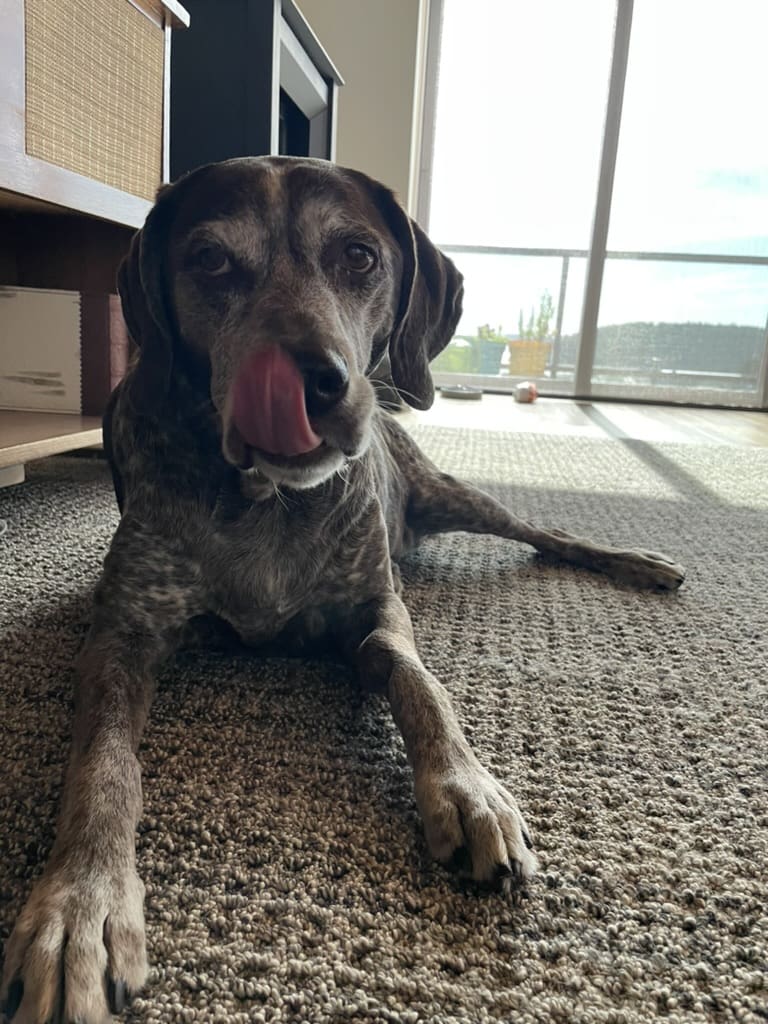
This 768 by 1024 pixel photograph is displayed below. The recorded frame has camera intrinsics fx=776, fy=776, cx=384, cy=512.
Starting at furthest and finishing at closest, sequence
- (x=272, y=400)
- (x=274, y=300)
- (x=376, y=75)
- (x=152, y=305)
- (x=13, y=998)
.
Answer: (x=376, y=75), (x=152, y=305), (x=274, y=300), (x=272, y=400), (x=13, y=998)

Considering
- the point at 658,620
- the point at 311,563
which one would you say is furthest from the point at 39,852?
the point at 658,620

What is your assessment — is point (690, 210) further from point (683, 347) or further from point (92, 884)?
point (92, 884)

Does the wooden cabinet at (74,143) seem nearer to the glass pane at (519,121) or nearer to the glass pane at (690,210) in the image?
the glass pane at (519,121)

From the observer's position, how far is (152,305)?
1.15 meters

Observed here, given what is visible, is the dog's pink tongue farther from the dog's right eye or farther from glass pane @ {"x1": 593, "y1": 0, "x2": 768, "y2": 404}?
glass pane @ {"x1": 593, "y1": 0, "x2": 768, "y2": 404}

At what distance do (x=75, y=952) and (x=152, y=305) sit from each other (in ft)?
2.81

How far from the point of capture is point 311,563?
1.20 metres

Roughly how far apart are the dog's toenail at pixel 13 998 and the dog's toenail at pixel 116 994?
0.21ft

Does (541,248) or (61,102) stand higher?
(541,248)

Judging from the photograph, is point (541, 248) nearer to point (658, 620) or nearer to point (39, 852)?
point (658, 620)

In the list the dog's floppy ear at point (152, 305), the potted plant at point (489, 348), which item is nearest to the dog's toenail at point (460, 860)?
the dog's floppy ear at point (152, 305)

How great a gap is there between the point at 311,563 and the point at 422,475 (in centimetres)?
72

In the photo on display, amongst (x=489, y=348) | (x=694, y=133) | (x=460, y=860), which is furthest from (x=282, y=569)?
(x=694, y=133)

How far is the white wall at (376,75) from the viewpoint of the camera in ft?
17.0
